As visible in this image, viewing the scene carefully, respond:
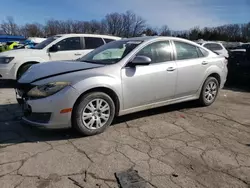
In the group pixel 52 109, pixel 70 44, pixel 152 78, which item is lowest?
pixel 52 109

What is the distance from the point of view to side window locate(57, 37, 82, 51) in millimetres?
8852

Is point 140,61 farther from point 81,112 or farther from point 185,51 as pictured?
point 185,51

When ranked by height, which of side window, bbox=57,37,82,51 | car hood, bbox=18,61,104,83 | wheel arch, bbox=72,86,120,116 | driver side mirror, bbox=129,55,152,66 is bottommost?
wheel arch, bbox=72,86,120,116

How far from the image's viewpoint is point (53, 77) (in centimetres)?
405

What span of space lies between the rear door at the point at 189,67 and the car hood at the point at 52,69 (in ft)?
5.62

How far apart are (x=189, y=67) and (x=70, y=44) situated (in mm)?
4911

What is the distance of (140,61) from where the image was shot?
14.6 feet

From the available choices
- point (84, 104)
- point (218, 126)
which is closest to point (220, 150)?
point (218, 126)

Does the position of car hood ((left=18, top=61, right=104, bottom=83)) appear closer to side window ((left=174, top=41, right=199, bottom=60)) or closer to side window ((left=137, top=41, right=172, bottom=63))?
side window ((left=137, top=41, right=172, bottom=63))

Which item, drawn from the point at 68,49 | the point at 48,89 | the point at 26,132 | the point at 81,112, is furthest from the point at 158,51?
the point at 68,49

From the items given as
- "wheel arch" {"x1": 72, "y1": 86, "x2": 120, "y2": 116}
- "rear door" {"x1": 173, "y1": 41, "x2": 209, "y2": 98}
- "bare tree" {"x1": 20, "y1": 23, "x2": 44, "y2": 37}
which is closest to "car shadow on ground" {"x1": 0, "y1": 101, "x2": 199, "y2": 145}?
"wheel arch" {"x1": 72, "y1": 86, "x2": 120, "y2": 116}

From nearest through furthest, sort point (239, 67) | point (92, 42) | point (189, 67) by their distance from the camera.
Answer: point (189, 67) < point (239, 67) < point (92, 42)

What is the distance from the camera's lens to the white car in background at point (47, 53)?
8117 millimetres

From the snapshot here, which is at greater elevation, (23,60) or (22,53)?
(22,53)
